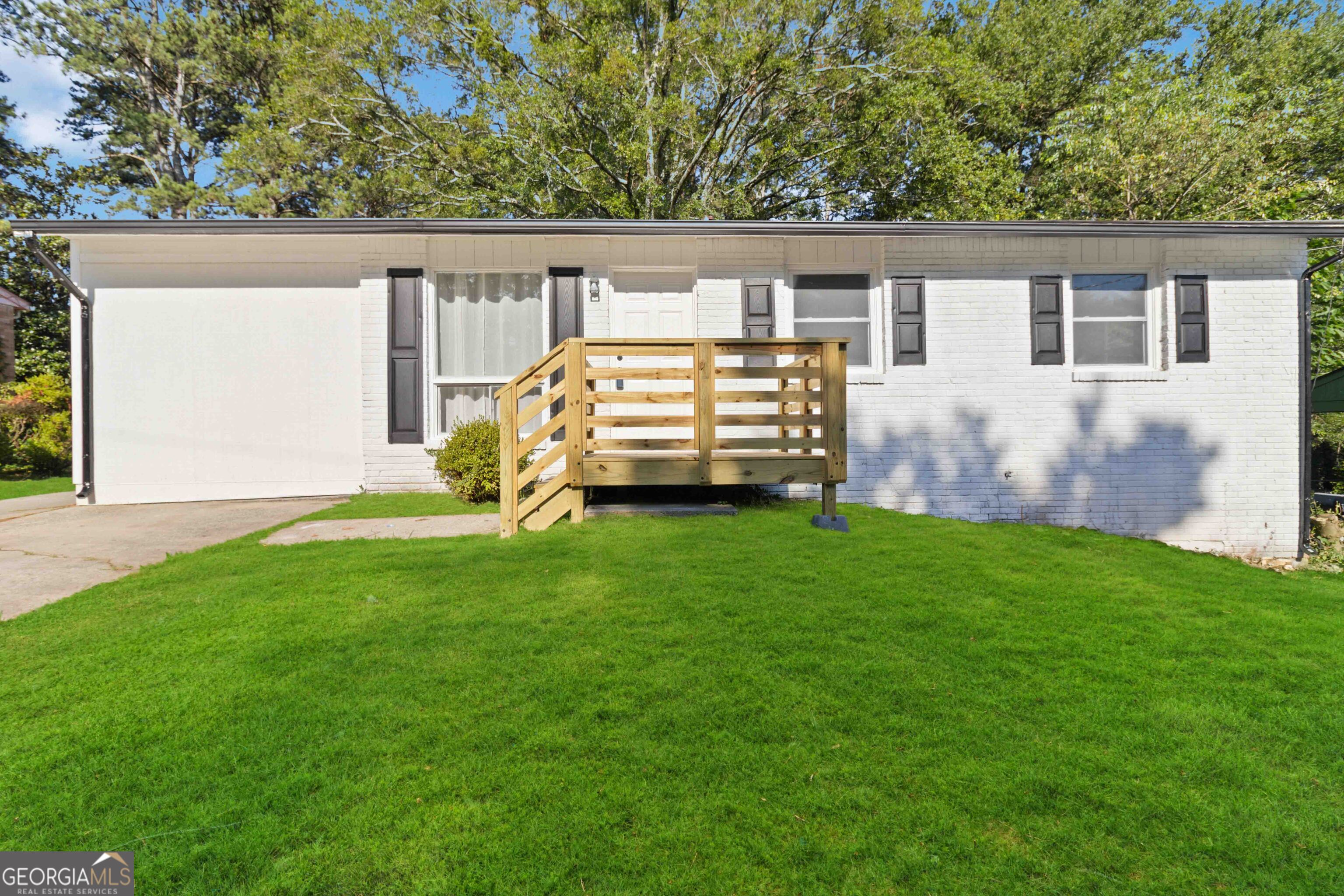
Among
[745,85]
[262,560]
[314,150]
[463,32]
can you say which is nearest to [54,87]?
[314,150]

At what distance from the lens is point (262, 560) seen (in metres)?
4.30

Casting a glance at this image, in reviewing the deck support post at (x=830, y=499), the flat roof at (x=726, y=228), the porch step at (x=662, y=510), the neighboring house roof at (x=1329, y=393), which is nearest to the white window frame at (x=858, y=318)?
Result: the flat roof at (x=726, y=228)

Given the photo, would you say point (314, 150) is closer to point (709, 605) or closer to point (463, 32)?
point (463, 32)

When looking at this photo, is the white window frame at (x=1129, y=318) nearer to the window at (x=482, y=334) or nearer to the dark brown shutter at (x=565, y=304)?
the dark brown shutter at (x=565, y=304)

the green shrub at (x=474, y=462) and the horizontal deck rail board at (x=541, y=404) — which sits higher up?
the horizontal deck rail board at (x=541, y=404)

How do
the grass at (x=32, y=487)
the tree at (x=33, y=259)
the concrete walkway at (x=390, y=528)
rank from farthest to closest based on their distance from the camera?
the tree at (x=33, y=259), the grass at (x=32, y=487), the concrete walkway at (x=390, y=528)

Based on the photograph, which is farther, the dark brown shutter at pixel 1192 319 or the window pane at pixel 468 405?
the window pane at pixel 468 405

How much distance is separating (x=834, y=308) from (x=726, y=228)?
5.73 ft

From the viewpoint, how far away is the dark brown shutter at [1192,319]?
300 inches

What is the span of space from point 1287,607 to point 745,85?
13.6 metres

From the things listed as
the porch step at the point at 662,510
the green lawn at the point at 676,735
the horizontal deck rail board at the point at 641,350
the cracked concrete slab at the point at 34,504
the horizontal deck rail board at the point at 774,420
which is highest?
the horizontal deck rail board at the point at 641,350

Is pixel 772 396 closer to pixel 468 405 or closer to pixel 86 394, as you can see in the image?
pixel 468 405

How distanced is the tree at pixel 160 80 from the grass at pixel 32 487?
10.0 meters

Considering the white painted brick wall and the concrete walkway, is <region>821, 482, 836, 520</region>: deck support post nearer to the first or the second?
the white painted brick wall
